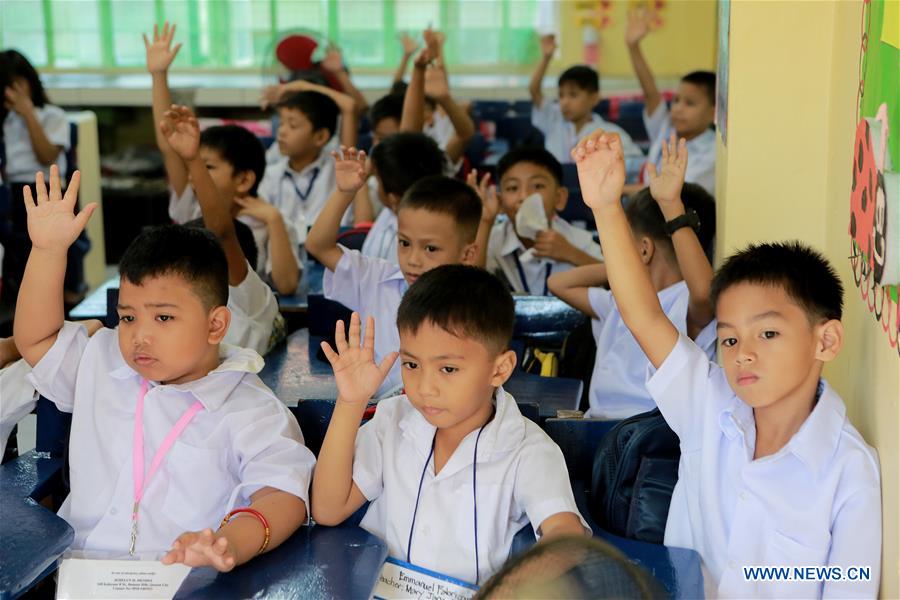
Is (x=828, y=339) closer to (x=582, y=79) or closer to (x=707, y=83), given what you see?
(x=707, y=83)

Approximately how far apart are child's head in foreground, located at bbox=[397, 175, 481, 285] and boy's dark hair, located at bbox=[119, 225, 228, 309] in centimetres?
68

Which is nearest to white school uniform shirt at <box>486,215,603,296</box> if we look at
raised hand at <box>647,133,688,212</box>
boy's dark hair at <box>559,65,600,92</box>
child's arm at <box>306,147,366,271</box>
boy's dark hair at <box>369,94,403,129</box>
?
child's arm at <box>306,147,366,271</box>

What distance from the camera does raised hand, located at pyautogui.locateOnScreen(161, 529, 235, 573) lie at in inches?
61.4

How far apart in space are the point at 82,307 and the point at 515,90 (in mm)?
5422

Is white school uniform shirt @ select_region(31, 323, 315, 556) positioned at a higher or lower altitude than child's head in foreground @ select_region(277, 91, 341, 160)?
lower

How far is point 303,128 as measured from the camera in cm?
458

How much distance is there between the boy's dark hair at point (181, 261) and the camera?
1.97 metres

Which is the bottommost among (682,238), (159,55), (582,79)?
(682,238)

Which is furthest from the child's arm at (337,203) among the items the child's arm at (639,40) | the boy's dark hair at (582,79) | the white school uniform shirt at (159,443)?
the boy's dark hair at (582,79)

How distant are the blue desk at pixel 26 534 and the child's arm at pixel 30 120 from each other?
3.57 m

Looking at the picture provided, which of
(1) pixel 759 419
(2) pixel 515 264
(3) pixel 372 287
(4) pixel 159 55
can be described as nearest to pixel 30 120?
(4) pixel 159 55

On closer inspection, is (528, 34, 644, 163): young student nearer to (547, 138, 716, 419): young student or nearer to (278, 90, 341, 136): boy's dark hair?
(278, 90, 341, 136): boy's dark hair

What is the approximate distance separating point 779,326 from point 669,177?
0.65 meters
